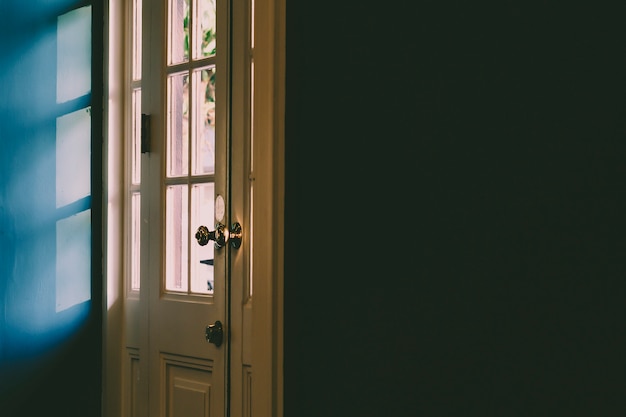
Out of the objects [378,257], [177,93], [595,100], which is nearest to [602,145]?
[595,100]

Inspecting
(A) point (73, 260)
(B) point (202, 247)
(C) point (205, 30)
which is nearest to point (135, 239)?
(A) point (73, 260)

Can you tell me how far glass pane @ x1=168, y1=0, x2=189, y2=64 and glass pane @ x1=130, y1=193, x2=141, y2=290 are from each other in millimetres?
590

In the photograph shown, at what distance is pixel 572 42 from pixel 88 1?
6.63ft

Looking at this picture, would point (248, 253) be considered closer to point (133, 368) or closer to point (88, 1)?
point (133, 368)

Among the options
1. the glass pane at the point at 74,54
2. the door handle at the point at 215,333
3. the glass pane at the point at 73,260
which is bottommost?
the door handle at the point at 215,333

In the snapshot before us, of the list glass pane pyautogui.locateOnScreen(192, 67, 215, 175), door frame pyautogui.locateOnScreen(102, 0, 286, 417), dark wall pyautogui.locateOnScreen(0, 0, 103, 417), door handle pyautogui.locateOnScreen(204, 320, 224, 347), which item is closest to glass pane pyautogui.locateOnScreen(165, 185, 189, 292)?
glass pane pyautogui.locateOnScreen(192, 67, 215, 175)

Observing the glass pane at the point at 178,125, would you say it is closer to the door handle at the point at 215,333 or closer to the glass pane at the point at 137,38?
the glass pane at the point at 137,38

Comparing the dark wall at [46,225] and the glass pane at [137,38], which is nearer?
the dark wall at [46,225]

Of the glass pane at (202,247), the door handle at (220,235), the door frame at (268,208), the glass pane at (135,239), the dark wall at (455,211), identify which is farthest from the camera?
the glass pane at (135,239)

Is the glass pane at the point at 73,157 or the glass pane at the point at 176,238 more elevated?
the glass pane at the point at 73,157

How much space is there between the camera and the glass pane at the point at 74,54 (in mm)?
2330

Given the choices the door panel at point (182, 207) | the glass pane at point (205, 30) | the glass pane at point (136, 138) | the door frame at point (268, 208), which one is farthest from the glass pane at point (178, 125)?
the door frame at point (268, 208)

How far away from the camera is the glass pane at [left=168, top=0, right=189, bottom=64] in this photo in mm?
Result: 2195

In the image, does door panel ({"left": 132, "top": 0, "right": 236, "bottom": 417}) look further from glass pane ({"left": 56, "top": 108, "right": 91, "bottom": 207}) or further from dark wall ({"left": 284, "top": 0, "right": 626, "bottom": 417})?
dark wall ({"left": 284, "top": 0, "right": 626, "bottom": 417})
